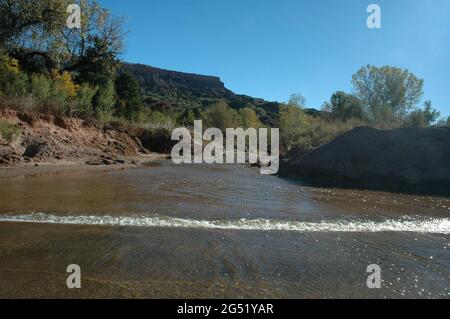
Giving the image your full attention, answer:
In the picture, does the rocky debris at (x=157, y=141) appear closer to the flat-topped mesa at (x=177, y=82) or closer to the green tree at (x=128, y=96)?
the green tree at (x=128, y=96)

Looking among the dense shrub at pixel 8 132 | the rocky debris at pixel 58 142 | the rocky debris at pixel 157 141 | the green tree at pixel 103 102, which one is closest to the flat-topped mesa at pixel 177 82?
the rocky debris at pixel 157 141

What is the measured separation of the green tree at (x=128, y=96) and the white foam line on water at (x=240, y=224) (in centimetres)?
2964

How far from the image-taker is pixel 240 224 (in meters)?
6.00

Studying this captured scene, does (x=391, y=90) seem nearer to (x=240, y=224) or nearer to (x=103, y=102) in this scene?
(x=103, y=102)

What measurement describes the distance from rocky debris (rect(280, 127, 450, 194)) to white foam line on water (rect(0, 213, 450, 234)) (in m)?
5.76

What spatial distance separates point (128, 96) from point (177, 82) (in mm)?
100053

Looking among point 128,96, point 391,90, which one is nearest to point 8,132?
point 128,96

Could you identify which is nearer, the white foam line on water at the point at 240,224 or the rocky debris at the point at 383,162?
the white foam line on water at the point at 240,224

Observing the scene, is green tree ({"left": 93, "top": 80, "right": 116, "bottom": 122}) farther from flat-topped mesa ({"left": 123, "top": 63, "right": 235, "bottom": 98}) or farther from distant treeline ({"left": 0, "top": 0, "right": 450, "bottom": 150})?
flat-topped mesa ({"left": 123, "top": 63, "right": 235, "bottom": 98})

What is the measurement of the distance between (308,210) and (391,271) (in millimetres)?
3320

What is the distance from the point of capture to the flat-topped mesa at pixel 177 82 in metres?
123

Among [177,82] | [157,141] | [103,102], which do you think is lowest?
[157,141]

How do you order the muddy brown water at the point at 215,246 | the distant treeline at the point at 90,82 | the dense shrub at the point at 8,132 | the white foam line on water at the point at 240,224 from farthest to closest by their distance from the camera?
the distant treeline at the point at 90,82 → the dense shrub at the point at 8,132 → the white foam line on water at the point at 240,224 → the muddy brown water at the point at 215,246
